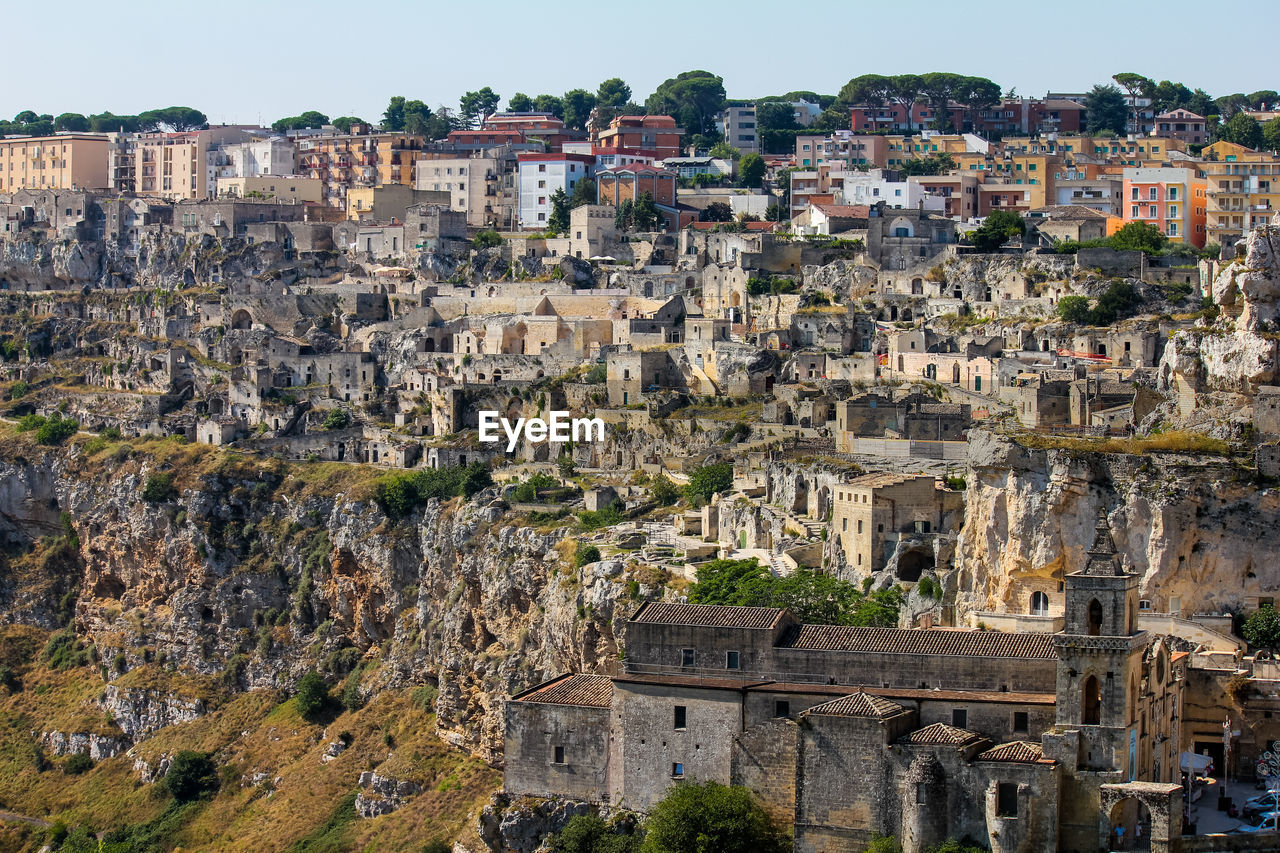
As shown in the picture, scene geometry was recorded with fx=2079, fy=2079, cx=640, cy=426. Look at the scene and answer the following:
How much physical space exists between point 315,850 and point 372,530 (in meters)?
16.0

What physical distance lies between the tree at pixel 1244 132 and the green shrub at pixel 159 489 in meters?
53.0

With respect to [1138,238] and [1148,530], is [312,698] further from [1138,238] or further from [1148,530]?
[1138,238]

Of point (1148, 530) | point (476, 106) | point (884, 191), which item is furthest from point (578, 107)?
point (1148, 530)

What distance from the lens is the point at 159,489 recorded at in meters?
79.9

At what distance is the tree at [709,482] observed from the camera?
62438 millimetres

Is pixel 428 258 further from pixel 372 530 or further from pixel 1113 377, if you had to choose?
pixel 1113 377

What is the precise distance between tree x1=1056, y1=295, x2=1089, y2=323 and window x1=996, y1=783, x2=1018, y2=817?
33.1 metres

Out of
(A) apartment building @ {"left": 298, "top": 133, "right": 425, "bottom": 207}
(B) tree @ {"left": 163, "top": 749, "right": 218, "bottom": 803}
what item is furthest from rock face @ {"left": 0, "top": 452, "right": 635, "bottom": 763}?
(A) apartment building @ {"left": 298, "top": 133, "right": 425, "bottom": 207}

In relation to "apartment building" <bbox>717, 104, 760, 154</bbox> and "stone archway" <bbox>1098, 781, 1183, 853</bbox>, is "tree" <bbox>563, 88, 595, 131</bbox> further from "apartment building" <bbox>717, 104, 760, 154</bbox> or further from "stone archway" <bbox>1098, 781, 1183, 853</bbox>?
"stone archway" <bbox>1098, 781, 1183, 853</bbox>

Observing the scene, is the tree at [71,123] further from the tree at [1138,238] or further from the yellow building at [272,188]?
the tree at [1138,238]

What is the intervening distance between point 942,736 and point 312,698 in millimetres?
35484

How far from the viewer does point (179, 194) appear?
11231cm

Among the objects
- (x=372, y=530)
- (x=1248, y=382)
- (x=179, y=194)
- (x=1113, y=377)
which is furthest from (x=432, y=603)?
(x=179, y=194)
